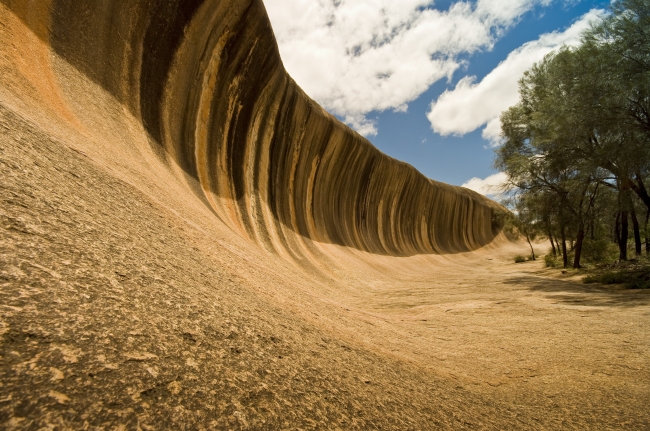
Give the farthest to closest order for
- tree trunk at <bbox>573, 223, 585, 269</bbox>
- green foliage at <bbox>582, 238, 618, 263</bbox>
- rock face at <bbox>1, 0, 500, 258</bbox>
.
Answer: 1. green foliage at <bbox>582, 238, 618, 263</bbox>
2. tree trunk at <bbox>573, 223, 585, 269</bbox>
3. rock face at <bbox>1, 0, 500, 258</bbox>

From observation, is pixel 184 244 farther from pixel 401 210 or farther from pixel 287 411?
pixel 401 210

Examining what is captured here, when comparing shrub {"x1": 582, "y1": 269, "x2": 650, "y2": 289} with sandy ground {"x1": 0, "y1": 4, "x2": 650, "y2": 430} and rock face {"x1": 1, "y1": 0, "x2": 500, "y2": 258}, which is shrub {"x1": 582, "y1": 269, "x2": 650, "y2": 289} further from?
rock face {"x1": 1, "y1": 0, "x2": 500, "y2": 258}

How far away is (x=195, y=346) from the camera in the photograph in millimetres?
1428

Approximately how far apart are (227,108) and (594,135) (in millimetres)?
10056

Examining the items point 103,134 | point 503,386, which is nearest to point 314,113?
point 103,134

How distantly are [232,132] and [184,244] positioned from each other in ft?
19.4

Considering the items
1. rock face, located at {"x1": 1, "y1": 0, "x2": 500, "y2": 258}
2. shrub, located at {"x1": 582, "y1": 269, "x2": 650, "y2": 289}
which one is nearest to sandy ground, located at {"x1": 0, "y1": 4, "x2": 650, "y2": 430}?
rock face, located at {"x1": 1, "y1": 0, "x2": 500, "y2": 258}

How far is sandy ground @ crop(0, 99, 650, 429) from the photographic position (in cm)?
106

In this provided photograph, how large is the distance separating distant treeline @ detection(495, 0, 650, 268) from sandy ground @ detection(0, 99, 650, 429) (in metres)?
6.75

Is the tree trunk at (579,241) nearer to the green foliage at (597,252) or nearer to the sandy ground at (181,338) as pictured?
the green foliage at (597,252)

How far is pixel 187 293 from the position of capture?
1.87 m

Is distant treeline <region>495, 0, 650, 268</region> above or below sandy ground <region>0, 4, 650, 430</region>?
above

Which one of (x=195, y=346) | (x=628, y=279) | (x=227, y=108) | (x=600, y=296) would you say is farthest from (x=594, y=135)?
(x=195, y=346)

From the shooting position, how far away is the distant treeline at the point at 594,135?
8.04 meters
